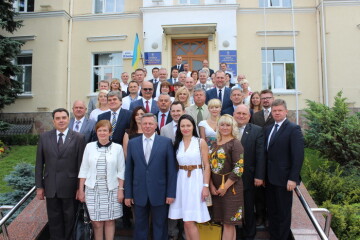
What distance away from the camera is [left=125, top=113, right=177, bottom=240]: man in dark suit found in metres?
3.96

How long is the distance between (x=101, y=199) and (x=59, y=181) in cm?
67

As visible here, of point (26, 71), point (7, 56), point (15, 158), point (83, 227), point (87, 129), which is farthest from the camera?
point (26, 71)

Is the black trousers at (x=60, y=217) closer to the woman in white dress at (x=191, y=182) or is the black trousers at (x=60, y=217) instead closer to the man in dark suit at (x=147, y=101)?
the woman in white dress at (x=191, y=182)

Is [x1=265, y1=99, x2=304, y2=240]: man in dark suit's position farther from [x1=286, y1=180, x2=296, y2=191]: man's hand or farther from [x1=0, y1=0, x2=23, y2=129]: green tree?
[x1=0, y1=0, x2=23, y2=129]: green tree

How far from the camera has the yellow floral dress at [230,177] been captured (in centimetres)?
388

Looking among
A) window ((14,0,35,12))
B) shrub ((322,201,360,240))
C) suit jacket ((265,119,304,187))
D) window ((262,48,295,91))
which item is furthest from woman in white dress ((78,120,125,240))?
window ((14,0,35,12))

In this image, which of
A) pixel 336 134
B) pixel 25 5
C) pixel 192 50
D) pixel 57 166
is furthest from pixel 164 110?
pixel 25 5

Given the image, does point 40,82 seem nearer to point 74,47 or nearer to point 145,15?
point 74,47

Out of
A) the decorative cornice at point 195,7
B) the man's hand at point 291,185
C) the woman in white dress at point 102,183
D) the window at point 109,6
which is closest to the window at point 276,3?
the decorative cornice at point 195,7

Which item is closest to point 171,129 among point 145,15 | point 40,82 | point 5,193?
point 5,193

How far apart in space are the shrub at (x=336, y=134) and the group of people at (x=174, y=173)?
3.33m

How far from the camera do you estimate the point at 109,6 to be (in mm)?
14750

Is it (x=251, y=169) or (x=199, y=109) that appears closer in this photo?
(x=251, y=169)

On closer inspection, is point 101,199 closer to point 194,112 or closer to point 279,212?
point 194,112
